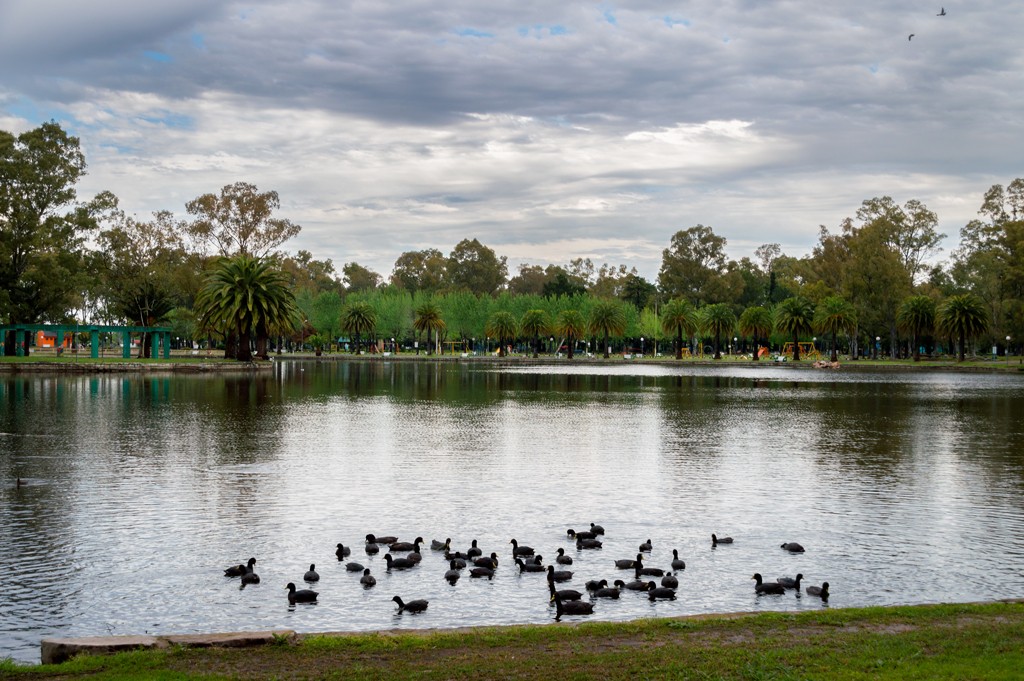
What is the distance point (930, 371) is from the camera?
119688 millimetres

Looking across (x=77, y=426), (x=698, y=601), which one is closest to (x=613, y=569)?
(x=698, y=601)

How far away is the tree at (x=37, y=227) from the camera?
301 feet

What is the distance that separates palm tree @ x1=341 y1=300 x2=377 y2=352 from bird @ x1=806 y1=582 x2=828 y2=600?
547ft

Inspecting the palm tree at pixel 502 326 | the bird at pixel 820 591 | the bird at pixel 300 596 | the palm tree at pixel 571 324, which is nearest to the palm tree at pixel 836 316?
the palm tree at pixel 571 324

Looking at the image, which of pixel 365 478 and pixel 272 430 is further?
pixel 272 430

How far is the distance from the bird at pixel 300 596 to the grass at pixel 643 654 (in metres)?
2.85

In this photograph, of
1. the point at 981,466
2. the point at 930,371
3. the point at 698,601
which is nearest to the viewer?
the point at 698,601

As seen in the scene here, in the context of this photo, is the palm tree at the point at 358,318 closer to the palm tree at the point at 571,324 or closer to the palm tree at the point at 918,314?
the palm tree at the point at 571,324

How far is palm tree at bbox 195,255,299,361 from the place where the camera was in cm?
9738

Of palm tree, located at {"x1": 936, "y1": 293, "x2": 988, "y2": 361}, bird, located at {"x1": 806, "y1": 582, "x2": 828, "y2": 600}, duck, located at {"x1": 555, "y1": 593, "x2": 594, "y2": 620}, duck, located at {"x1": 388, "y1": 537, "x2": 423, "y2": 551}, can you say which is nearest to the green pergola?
duck, located at {"x1": 388, "y1": 537, "x2": 423, "y2": 551}

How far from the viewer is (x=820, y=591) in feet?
49.0

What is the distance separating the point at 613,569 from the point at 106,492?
13.8 meters

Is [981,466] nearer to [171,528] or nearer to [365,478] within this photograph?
[365,478]

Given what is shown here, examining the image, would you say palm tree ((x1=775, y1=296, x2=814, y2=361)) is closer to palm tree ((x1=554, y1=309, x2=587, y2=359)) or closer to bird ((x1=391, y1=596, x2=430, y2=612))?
palm tree ((x1=554, y1=309, x2=587, y2=359))
